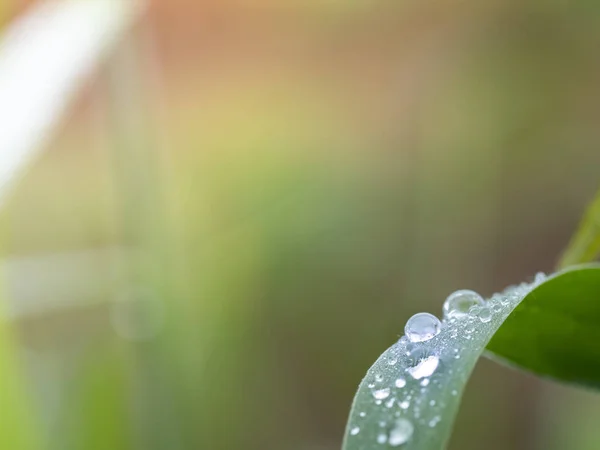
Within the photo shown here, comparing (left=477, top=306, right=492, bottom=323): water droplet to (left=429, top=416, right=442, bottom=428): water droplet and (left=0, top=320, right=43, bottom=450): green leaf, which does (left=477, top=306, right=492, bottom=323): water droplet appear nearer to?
(left=429, top=416, right=442, bottom=428): water droplet

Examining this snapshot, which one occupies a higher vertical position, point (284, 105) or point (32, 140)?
point (284, 105)

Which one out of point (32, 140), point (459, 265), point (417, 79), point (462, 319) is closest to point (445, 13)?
point (417, 79)

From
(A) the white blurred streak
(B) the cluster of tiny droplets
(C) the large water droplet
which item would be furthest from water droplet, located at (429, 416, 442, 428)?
(A) the white blurred streak

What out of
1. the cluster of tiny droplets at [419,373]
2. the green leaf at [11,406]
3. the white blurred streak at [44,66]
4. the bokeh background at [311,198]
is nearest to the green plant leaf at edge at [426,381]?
the cluster of tiny droplets at [419,373]

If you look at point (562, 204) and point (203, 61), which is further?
point (203, 61)

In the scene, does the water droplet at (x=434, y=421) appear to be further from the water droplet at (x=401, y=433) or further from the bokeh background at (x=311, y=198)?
the bokeh background at (x=311, y=198)

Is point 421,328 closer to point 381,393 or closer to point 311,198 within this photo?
point 381,393

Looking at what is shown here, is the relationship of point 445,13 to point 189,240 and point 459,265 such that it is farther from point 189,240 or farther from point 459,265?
point 189,240
